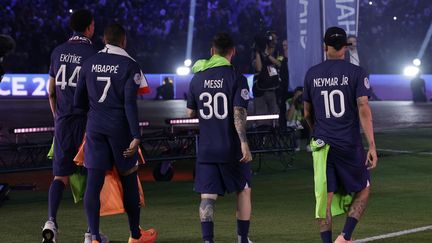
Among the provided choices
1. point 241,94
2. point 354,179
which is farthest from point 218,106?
point 354,179

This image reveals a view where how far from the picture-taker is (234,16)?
51531mm

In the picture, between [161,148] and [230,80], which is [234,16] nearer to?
[161,148]

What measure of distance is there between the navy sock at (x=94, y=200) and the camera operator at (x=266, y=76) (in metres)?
8.93

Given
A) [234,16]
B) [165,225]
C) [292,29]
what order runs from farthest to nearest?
[234,16] < [292,29] < [165,225]

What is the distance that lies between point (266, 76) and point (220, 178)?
9438 mm

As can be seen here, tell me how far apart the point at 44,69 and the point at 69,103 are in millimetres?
41884

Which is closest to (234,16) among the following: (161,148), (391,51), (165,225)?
(391,51)

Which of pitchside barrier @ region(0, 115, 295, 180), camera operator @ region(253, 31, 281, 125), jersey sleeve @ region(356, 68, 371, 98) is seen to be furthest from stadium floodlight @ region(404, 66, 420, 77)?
jersey sleeve @ region(356, 68, 371, 98)

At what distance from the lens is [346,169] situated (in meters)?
8.41

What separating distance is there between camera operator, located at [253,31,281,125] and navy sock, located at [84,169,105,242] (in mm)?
8929

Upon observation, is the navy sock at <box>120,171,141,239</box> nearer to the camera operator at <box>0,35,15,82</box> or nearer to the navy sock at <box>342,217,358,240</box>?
the camera operator at <box>0,35,15,82</box>

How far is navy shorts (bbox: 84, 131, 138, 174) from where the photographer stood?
8742mm

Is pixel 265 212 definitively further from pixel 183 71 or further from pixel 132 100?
pixel 183 71

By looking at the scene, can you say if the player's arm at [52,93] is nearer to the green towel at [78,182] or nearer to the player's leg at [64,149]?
the player's leg at [64,149]
